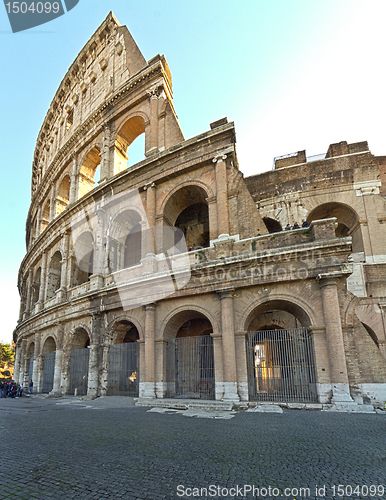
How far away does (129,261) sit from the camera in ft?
51.9

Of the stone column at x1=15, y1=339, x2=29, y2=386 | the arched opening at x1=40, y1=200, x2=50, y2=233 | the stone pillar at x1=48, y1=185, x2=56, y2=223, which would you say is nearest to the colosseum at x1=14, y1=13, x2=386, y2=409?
the stone column at x1=15, y1=339, x2=29, y2=386

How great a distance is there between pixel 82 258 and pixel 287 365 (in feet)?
38.9

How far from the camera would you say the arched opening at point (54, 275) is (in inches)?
737

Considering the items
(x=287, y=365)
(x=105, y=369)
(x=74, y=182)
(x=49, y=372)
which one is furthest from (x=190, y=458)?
(x=74, y=182)

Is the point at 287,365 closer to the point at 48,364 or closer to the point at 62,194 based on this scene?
the point at 48,364

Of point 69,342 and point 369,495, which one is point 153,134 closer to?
point 69,342

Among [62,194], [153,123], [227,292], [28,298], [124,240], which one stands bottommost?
[227,292]

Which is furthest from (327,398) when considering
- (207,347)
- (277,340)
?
(207,347)

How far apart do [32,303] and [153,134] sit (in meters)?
15.0

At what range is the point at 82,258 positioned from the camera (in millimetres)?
16984

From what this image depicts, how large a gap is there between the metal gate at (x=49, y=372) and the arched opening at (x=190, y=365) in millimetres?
8113

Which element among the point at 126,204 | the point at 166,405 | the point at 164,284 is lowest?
the point at 166,405

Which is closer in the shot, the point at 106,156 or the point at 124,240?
the point at 124,240

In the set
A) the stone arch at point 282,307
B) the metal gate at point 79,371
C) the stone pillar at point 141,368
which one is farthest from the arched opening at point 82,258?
the stone arch at point 282,307
